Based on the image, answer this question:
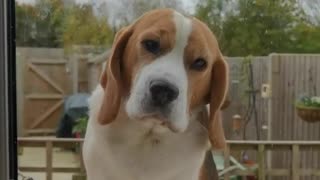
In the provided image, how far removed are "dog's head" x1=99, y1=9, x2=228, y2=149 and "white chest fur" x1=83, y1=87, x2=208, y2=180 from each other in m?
0.04

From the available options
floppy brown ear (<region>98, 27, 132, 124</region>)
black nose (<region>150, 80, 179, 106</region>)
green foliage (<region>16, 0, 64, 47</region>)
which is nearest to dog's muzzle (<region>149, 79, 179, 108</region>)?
black nose (<region>150, 80, 179, 106</region>)

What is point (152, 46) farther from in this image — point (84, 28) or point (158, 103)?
point (84, 28)

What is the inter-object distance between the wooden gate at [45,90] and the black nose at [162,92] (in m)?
0.41

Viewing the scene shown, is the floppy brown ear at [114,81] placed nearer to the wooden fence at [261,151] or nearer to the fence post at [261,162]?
the wooden fence at [261,151]

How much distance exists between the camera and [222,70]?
0.89 meters

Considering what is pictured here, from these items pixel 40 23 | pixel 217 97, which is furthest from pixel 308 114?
pixel 40 23

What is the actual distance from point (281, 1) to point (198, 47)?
33 cm

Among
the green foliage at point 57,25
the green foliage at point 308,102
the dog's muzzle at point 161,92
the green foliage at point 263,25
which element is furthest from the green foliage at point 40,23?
the green foliage at point 308,102

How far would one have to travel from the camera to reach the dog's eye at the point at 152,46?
0.83 metres

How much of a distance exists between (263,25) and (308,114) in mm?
212

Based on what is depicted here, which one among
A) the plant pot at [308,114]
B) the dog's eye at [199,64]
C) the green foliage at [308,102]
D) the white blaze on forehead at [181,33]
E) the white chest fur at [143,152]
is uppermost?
the white blaze on forehead at [181,33]

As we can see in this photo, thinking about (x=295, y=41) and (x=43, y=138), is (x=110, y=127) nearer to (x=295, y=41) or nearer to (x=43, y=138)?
(x=43, y=138)

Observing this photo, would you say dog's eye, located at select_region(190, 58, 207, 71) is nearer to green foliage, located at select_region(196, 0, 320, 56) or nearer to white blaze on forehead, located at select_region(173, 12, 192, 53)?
white blaze on forehead, located at select_region(173, 12, 192, 53)

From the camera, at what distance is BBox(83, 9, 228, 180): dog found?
801mm
